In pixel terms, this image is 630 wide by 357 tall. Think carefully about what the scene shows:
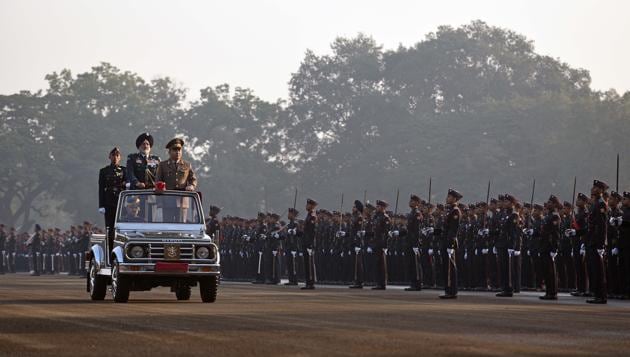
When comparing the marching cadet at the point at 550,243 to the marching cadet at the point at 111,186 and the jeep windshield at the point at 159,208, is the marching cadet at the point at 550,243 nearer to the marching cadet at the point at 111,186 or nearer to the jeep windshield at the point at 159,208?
the jeep windshield at the point at 159,208

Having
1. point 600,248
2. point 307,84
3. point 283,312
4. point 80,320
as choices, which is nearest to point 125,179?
point 283,312

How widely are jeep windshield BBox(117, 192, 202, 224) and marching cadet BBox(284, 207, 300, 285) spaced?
643 inches

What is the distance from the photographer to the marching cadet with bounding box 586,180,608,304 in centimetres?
2562

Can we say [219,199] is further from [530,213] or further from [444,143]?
[530,213]

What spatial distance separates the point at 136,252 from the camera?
22.6 metres

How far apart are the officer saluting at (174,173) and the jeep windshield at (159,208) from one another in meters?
0.62

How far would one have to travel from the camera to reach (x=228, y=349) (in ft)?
44.7

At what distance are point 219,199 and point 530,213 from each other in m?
64.3

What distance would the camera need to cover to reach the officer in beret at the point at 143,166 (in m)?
24.5

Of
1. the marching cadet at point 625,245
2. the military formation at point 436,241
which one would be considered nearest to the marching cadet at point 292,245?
the military formation at point 436,241

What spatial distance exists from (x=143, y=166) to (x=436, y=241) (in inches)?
463

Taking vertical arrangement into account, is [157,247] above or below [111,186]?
below

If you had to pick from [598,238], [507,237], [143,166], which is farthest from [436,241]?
[143,166]

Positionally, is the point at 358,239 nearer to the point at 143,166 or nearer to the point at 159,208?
the point at 143,166
